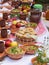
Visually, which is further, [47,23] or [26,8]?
[26,8]

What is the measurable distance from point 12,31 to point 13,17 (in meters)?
0.55

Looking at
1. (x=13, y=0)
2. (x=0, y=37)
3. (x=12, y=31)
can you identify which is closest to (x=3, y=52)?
(x=0, y=37)

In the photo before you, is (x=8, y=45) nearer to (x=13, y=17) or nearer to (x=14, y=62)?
(x=14, y=62)

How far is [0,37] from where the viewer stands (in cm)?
173

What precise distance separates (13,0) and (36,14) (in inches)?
42.0

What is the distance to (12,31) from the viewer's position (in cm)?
186

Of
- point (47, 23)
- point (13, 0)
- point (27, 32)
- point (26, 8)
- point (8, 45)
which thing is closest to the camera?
point (8, 45)

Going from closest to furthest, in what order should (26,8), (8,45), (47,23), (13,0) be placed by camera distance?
(8,45) → (47,23) → (26,8) → (13,0)

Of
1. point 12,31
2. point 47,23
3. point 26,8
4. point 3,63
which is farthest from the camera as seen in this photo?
point 26,8

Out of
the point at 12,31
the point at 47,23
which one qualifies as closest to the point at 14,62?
the point at 12,31

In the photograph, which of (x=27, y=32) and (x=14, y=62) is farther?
(x=27, y=32)

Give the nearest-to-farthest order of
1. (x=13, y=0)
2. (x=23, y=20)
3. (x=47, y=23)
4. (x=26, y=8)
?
(x=23, y=20) < (x=47, y=23) < (x=26, y=8) < (x=13, y=0)

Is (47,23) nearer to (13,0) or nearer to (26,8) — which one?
(26,8)

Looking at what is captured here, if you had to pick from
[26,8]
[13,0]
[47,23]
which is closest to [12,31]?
[47,23]
